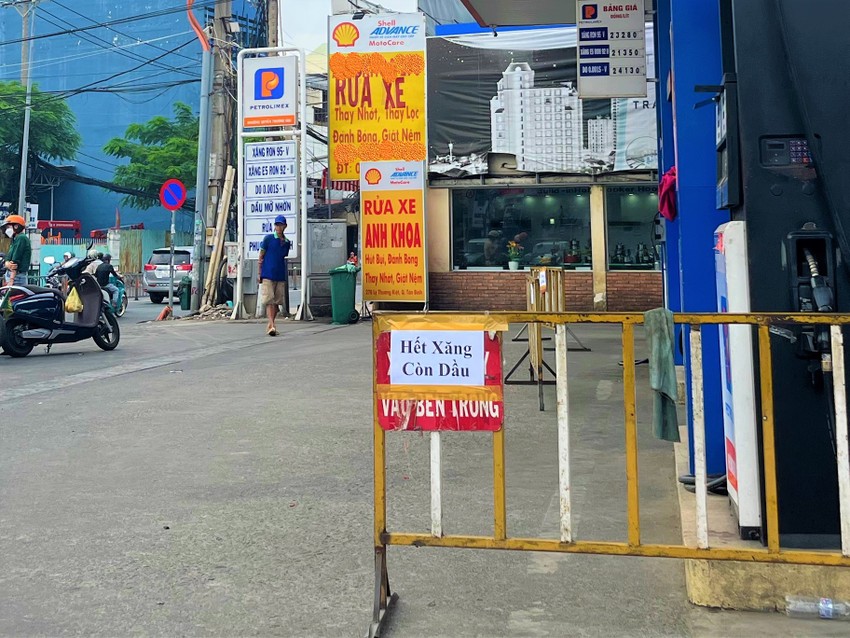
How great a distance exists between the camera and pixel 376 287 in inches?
682

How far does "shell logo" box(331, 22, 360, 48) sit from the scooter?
22.1 ft

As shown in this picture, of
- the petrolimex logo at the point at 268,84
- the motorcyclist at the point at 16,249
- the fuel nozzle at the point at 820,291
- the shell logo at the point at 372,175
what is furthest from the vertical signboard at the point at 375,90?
the fuel nozzle at the point at 820,291

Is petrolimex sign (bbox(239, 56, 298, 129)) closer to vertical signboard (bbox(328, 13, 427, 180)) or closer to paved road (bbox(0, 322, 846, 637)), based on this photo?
vertical signboard (bbox(328, 13, 427, 180))

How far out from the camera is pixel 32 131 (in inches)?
2168

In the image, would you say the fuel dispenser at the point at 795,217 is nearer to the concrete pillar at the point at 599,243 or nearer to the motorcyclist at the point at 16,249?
the motorcyclist at the point at 16,249

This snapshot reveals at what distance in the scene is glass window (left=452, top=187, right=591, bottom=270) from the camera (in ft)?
64.6

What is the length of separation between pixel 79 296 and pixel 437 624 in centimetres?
1051

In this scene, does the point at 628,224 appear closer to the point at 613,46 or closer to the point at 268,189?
the point at 268,189

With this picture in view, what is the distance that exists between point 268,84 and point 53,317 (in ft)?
24.3

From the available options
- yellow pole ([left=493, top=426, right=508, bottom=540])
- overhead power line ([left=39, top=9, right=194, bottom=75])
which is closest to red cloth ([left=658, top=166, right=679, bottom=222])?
yellow pole ([left=493, top=426, right=508, bottom=540])

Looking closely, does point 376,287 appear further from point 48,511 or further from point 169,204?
point 48,511

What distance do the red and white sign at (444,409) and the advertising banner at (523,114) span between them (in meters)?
15.9

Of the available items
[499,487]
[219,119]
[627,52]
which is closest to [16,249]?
[219,119]

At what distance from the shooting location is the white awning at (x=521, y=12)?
32.5ft
